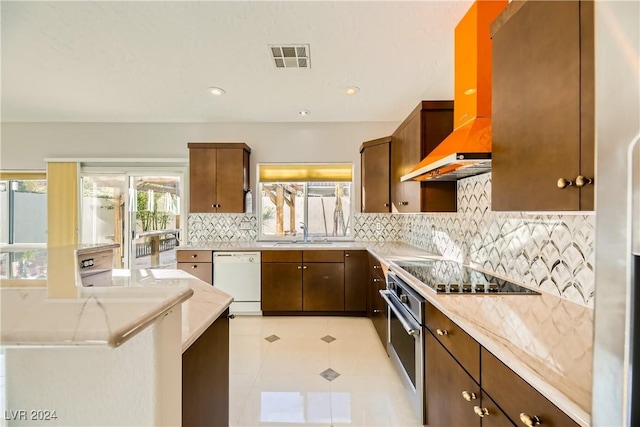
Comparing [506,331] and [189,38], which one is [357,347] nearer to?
[506,331]

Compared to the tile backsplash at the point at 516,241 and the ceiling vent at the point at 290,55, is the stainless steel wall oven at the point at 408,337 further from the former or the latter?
the ceiling vent at the point at 290,55

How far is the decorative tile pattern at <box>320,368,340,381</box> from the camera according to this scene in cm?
221

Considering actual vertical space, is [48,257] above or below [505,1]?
below

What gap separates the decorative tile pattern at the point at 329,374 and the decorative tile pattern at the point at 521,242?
4.89ft

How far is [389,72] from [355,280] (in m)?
2.37

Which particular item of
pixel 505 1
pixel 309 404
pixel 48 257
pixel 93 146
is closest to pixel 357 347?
pixel 309 404

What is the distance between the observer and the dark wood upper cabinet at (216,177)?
3701 millimetres

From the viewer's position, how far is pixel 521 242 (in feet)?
5.70

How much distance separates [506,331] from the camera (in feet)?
3.43

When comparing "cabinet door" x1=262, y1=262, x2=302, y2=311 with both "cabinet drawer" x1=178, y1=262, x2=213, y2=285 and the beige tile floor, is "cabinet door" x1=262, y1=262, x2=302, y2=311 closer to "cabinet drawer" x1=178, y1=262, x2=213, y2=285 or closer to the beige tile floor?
the beige tile floor

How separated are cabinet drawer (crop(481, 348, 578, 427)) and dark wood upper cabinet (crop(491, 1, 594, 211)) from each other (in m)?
0.58

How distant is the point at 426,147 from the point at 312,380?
2.17m

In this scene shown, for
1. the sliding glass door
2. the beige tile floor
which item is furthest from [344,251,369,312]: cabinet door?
the sliding glass door

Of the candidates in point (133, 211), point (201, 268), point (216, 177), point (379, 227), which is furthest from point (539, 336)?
point (133, 211)
